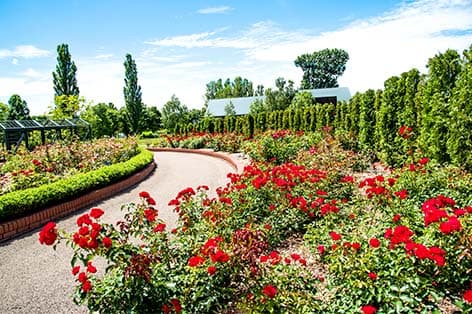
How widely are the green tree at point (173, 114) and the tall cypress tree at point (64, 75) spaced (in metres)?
9.47

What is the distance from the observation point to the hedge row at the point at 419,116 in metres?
6.71

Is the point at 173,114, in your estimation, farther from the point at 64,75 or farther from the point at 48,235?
the point at 48,235

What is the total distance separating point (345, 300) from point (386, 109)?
8071mm

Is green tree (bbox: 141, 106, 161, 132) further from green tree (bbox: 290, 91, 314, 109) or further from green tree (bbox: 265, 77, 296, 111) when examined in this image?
green tree (bbox: 290, 91, 314, 109)

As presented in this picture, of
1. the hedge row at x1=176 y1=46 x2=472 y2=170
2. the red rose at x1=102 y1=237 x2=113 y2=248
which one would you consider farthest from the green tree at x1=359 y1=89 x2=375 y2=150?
the red rose at x1=102 y1=237 x2=113 y2=248

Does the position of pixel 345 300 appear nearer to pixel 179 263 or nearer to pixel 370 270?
pixel 370 270

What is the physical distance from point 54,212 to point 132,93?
114ft

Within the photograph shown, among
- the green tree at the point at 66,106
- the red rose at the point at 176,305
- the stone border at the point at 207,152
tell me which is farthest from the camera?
the green tree at the point at 66,106

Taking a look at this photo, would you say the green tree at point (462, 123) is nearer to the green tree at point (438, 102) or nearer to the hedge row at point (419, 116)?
the hedge row at point (419, 116)

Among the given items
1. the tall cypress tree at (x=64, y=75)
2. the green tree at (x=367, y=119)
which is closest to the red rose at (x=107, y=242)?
the green tree at (x=367, y=119)

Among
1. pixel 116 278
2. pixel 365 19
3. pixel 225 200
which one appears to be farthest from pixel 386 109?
pixel 116 278

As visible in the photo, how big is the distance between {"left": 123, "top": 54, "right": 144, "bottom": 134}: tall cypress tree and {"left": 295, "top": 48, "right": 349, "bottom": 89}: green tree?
125 ft

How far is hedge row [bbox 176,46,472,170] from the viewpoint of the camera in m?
6.71

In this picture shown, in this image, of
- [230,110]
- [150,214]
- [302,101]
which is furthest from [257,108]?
[150,214]
